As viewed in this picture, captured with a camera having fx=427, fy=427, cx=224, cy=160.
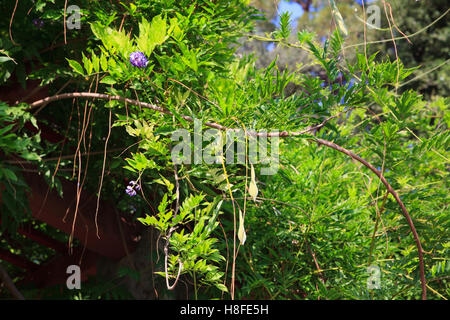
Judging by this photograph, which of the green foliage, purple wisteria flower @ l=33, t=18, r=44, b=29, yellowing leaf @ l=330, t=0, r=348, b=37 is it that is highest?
purple wisteria flower @ l=33, t=18, r=44, b=29

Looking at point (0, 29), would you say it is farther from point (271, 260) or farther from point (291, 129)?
point (271, 260)

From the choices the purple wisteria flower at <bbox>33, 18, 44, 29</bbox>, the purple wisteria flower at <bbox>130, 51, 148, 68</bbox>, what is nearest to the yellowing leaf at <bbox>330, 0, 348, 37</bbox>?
the purple wisteria flower at <bbox>130, 51, 148, 68</bbox>

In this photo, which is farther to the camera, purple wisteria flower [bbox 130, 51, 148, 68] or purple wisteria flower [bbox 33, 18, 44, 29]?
purple wisteria flower [bbox 33, 18, 44, 29]

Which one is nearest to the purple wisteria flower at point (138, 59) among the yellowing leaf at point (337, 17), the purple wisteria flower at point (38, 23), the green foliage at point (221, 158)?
the green foliage at point (221, 158)

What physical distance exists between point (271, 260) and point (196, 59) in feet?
2.53

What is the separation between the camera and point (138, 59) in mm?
998

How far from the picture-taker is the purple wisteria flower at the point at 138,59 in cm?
100

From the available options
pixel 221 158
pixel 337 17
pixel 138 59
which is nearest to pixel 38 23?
pixel 138 59

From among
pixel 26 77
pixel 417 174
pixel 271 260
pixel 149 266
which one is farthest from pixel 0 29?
pixel 417 174

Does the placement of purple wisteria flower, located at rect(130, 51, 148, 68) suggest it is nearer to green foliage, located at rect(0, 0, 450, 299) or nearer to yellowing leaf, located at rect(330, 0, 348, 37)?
green foliage, located at rect(0, 0, 450, 299)

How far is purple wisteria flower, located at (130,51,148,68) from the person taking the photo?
995 millimetres

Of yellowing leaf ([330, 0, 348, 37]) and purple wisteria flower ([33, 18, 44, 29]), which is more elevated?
purple wisteria flower ([33, 18, 44, 29])

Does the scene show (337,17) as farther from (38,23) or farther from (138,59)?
(38,23)
